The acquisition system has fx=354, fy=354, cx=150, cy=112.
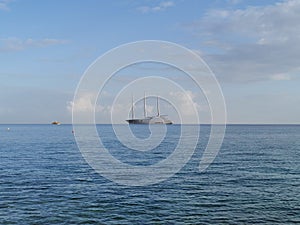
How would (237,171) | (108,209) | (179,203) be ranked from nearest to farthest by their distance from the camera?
(108,209) < (179,203) < (237,171)

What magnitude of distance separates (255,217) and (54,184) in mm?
28280

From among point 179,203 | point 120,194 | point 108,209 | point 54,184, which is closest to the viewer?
point 108,209

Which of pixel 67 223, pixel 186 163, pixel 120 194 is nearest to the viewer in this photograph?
pixel 67 223

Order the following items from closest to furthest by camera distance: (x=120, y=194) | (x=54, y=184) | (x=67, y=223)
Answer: (x=67, y=223), (x=120, y=194), (x=54, y=184)

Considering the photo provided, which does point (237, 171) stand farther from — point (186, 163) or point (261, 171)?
point (186, 163)

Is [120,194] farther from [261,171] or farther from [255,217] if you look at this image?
[261,171]

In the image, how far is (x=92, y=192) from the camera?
45.8 metres

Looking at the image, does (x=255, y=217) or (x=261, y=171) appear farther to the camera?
(x=261, y=171)

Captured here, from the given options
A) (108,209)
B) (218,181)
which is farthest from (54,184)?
(218,181)

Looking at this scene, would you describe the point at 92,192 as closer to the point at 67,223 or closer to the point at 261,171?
the point at 67,223

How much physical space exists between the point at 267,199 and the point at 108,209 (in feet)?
62.8

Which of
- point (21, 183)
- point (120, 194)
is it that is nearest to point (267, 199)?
point (120, 194)

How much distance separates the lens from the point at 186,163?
2918 inches

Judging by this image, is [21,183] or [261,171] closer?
[21,183]
